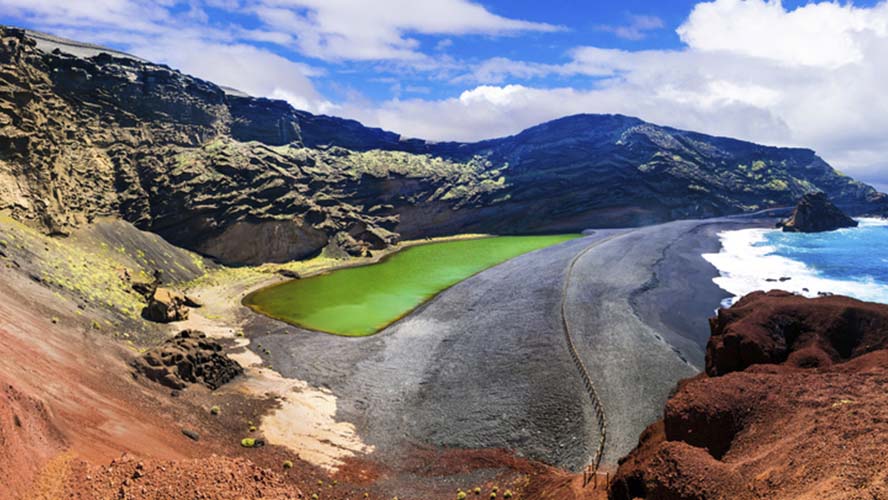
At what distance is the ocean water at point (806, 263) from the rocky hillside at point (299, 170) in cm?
3303

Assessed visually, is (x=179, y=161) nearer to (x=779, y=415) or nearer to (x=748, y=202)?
(x=779, y=415)

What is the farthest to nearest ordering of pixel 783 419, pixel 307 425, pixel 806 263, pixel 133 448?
pixel 806 263, pixel 307 425, pixel 133 448, pixel 783 419

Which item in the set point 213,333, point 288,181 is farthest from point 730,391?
point 288,181

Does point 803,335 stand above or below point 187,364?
above

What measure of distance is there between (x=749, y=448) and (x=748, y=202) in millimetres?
140199

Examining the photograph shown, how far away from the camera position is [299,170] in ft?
302

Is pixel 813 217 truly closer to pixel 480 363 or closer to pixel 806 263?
pixel 806 263

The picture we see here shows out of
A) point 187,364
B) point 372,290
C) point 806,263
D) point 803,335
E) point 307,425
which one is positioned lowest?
point 307,425

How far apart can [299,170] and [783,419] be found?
89.1 metres

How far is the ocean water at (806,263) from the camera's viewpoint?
Result: 5106cm

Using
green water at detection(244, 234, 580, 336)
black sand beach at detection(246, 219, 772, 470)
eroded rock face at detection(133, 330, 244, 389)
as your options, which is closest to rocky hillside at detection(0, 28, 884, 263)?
green water at detection(244, 234, 580, 336)

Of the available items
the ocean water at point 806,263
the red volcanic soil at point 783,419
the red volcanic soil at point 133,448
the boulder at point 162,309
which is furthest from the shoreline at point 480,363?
the red volcanic soil at point 783,419

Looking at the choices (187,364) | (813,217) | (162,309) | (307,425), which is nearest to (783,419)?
(307,425)

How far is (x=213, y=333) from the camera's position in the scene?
4069cm
